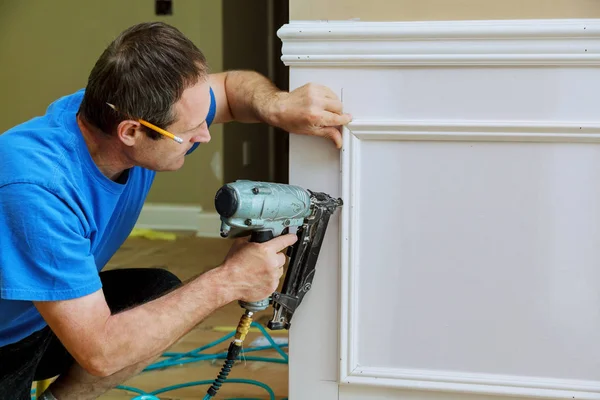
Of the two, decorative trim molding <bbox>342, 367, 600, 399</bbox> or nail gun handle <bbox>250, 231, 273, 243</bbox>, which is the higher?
nail gun handle <bbox>250, 231, 273, 243</bbox>

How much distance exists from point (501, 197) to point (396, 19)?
1.30ft

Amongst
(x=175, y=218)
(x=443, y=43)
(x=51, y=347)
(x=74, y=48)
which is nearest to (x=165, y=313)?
(x=51, y=347)

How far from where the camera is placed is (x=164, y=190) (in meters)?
3.96

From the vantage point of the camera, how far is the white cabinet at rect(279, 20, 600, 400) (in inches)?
50.1

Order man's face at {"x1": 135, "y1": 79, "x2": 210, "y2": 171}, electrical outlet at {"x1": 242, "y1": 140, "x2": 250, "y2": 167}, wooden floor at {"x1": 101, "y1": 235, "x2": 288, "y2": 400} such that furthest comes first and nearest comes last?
electrical outlet at {"x1": 242, "y1": 140, "x2": 250, "y2": 167}
wooden floor at {"x1": 101, "y1": 235, "x2": 288, "y2": 400}
man's face at {"x1": 135, "y1": 79, "x2": 210, "y2": 171}

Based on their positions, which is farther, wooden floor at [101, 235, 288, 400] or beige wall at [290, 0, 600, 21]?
wooden floor at [101, 235, 288, 400]

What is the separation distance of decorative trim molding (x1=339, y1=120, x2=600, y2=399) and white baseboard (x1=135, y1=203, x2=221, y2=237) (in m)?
2.61

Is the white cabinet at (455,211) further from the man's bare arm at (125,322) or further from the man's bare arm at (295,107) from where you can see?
the man's bare arm at (125,322)

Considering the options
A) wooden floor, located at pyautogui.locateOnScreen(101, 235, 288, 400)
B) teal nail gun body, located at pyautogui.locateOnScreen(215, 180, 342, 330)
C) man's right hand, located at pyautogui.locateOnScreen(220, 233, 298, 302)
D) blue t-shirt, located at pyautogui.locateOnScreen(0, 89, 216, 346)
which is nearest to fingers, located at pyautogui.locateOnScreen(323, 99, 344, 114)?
teal nail gun body, located at pyautogui.locateOnScreen(215, 180, 342, 330)

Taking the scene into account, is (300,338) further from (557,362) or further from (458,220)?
(557,362)

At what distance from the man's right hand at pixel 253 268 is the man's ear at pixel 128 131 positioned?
26cm

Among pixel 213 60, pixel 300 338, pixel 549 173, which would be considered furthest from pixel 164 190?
pixel 549 173

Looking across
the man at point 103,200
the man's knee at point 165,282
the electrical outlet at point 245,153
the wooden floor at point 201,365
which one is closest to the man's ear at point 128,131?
the man at point 103,200

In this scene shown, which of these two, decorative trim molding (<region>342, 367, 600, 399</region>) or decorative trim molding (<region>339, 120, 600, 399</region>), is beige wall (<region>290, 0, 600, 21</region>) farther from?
decorative trim molding (<region>342, 367, 600, 399</region>)
